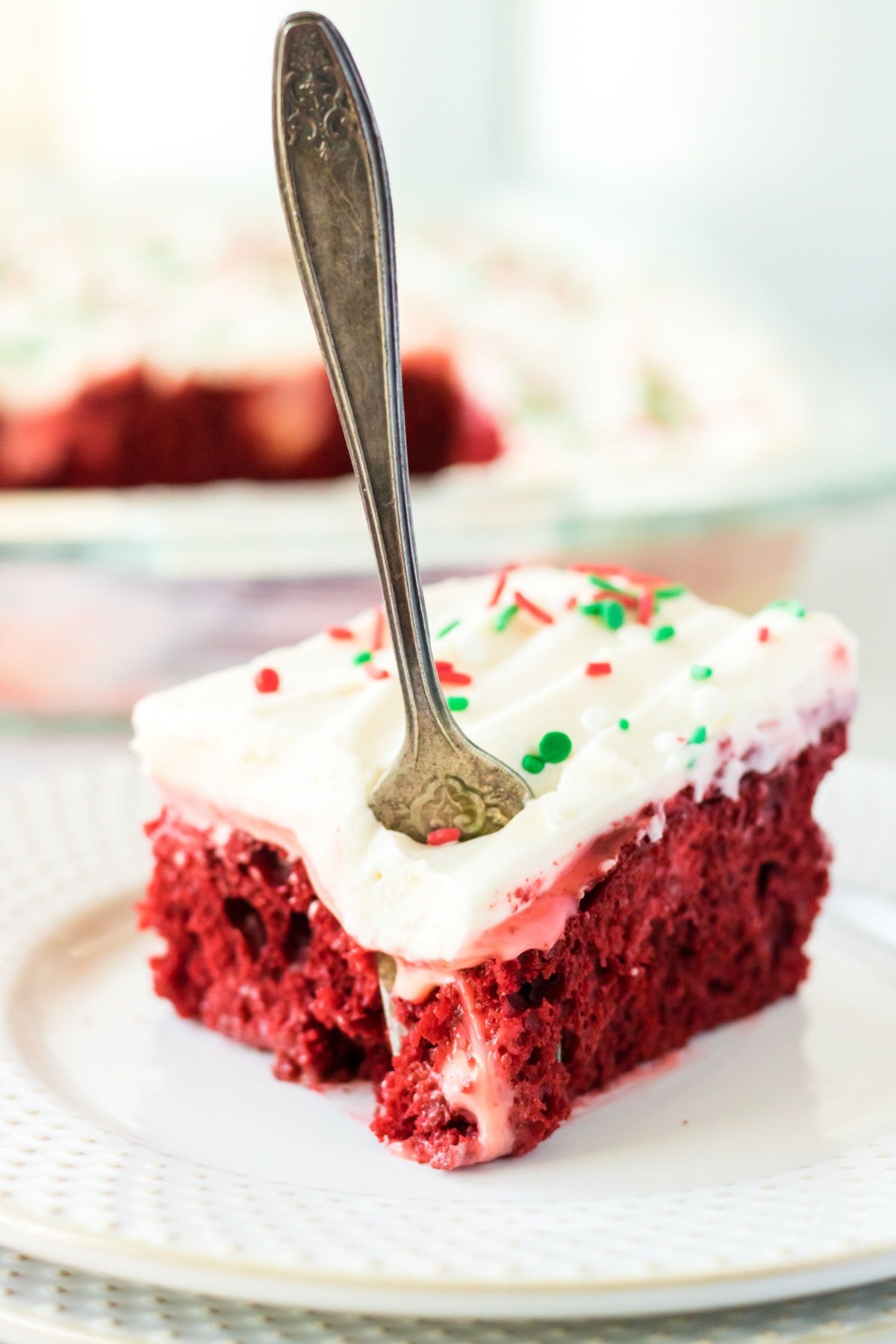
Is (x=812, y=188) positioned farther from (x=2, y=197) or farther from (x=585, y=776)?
(x=585, y=776)

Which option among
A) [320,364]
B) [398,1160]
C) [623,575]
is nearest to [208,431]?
[320,364]

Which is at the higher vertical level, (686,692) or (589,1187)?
(686,692)

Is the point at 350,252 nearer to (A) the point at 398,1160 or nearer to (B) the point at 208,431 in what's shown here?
(A) the point at 398,1160

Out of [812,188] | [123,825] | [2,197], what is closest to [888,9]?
[812,188]

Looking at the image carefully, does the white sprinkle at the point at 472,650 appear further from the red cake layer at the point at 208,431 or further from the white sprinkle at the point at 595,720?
the red cake layer at the point at 208,431

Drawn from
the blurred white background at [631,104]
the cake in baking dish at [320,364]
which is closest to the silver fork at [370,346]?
the cake in baking dish at [320,364]

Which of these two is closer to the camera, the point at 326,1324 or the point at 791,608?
the point at 326,1324
